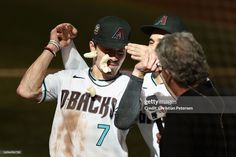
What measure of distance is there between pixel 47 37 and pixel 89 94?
37.9 ft

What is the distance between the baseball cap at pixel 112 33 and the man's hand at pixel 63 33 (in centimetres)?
24

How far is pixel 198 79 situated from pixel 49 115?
6.83 metres

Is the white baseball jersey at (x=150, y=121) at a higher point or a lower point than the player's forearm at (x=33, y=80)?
lower

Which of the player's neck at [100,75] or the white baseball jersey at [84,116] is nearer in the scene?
the white baseball jersey at [84,116]

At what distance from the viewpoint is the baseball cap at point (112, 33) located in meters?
5.77

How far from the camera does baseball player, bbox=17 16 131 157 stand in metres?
5.60

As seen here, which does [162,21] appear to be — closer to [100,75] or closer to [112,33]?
[112,33]

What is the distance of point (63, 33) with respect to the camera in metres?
6.03

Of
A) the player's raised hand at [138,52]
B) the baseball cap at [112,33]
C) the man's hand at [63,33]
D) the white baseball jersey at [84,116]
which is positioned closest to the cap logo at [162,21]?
the baseball cap at [112,33]

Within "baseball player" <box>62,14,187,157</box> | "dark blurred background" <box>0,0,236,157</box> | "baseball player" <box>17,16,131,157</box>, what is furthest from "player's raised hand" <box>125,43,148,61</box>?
"dark blurred background" <box>0,0,236,157</box>

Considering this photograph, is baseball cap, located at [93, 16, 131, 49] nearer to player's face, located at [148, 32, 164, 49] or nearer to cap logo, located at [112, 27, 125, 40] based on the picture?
cap logo, located at [112, 27, 125, 40]

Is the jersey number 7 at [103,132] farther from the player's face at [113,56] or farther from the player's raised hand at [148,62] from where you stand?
the player's raised hand at [148,62]

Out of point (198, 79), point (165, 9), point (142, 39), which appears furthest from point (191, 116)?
point (165, 9)

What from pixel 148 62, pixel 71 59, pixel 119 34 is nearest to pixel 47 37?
pixel 71 59
